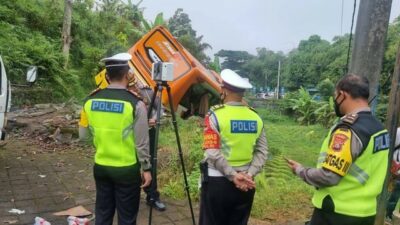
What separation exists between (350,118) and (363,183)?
0.40 meters

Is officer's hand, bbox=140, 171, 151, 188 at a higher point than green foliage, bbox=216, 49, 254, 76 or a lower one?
lower

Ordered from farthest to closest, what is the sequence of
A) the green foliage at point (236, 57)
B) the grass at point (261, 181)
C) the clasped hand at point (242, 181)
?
the green foliage at point (236, 57)
the grass at point (261, 181)
the clasped hand at point (242, 181)

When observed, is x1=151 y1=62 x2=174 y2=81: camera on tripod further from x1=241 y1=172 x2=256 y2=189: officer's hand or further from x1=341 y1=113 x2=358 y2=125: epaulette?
x1=341 y1=113 x2=358 y2=125: epaulette

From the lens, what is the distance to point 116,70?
3.10 m

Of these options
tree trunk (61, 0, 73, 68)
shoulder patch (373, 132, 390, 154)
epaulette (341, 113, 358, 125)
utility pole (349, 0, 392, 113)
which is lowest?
shoulder patch (373, 132, 390, 154)

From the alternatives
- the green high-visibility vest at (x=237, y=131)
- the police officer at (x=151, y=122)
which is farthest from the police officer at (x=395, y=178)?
the police officer at (x=151, y=122)

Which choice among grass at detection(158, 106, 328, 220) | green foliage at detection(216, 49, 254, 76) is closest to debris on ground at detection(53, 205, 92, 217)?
grass at detection(158, 106, 328, 220)

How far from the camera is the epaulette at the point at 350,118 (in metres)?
2.44

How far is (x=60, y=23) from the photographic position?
1691 cm

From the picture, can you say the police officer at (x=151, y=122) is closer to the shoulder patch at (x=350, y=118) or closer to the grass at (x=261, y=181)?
the grass at (x=261, y=181)

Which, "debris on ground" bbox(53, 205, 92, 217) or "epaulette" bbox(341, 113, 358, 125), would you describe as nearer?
"epaulette" bbox(341, 113, 358, 125)

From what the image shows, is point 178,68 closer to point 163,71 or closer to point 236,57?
point 163,71

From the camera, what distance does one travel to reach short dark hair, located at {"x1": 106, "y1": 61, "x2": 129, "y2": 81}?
309cm

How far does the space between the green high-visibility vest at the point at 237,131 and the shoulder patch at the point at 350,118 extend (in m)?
0.76
